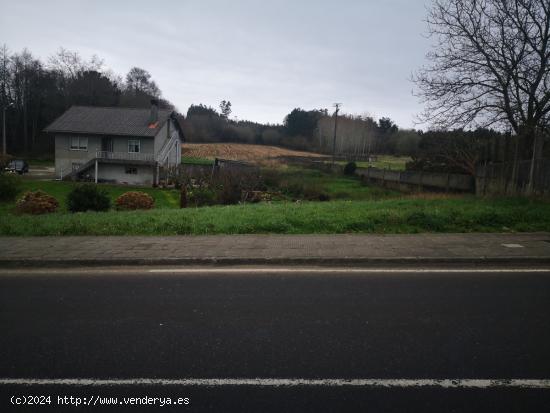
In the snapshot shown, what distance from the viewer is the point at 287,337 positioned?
3.90 metres

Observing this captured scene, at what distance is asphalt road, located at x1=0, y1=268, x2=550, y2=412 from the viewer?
9.76ft

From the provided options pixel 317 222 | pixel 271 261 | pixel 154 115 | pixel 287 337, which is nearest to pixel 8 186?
pixel 317 222

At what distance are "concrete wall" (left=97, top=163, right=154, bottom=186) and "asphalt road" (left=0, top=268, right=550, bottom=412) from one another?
3481 centimetres

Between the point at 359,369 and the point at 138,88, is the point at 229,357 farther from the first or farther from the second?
the point at 138,88

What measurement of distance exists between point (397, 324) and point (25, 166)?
5172 cm

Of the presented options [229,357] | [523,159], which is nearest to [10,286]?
[229,357]

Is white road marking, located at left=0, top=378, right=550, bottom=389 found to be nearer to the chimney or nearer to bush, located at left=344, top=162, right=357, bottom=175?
the chimney

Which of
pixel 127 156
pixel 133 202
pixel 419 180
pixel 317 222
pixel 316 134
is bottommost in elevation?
pixel 133 202

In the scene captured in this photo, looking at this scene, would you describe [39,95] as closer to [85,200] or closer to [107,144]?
[107,144]

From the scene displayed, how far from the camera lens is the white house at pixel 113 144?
39125mm

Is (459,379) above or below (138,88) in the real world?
below

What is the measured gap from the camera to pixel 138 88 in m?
92.5

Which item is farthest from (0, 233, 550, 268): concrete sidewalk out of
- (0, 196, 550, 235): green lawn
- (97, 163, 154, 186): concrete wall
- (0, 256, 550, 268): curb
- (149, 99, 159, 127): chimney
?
(149, 99, 159, 127): chimney

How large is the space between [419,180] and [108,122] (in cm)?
3433
